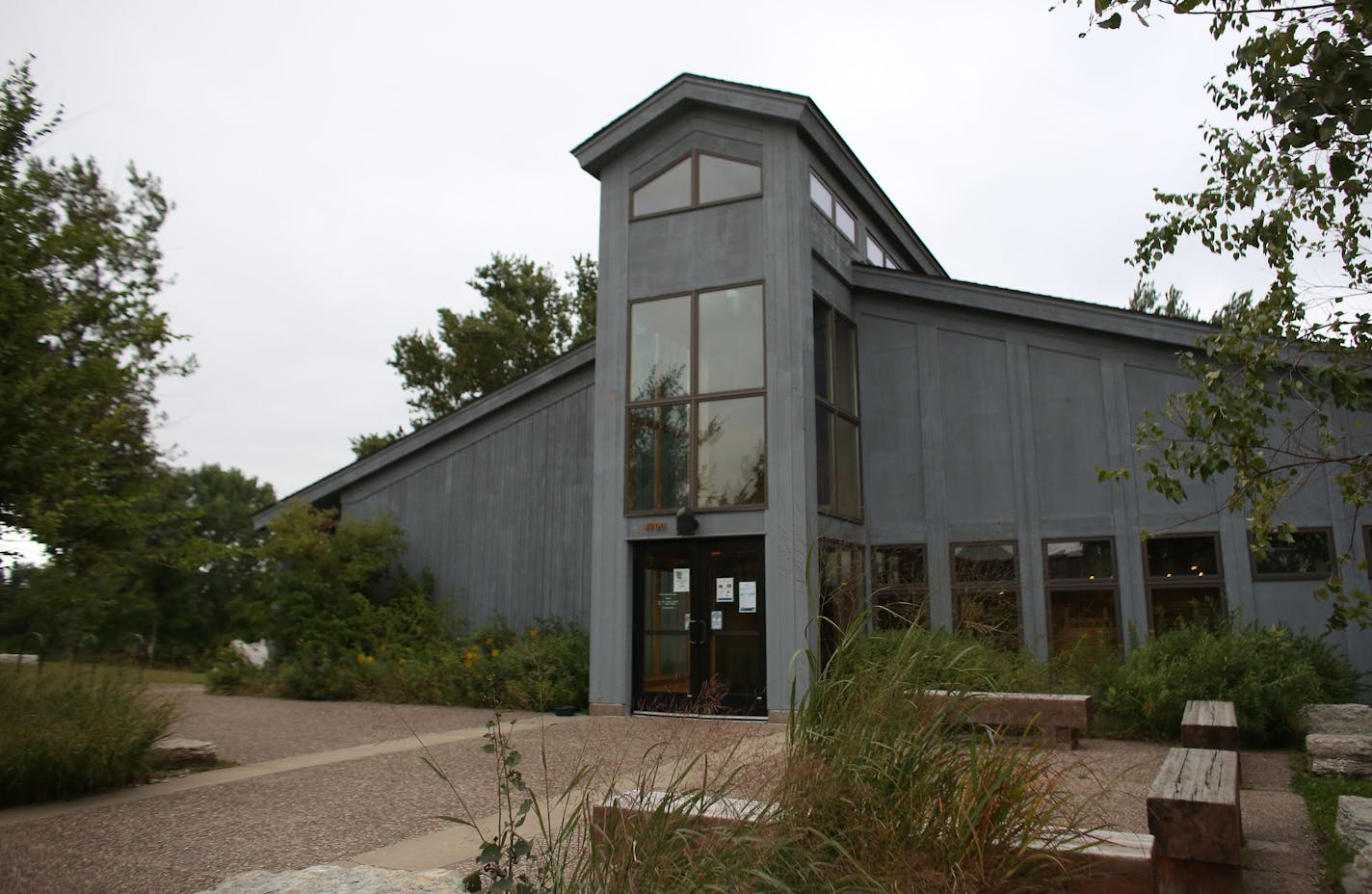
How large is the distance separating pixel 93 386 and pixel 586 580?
829 cm

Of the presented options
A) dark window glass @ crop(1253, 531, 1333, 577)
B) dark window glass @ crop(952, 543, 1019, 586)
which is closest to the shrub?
dark window glass @ crop(1253, 531, 1333, 577)

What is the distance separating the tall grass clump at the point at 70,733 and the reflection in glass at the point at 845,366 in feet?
29.7

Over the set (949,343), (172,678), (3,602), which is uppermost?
(949,343)

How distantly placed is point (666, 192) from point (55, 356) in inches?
323

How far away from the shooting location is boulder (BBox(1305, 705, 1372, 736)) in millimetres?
8453

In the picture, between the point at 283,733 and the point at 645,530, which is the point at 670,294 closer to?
the point at 645,530

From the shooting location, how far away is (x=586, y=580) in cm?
1455

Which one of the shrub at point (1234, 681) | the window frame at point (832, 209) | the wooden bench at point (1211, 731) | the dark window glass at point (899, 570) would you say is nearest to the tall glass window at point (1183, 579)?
the shrub at point (1234, 681)

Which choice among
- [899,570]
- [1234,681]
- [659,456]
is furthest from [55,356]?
[1234,681]

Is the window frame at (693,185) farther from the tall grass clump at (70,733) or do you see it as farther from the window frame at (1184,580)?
the tall grass clump at (70,733)

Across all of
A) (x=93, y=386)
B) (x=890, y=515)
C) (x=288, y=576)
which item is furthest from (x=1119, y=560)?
(x=288, y=576)

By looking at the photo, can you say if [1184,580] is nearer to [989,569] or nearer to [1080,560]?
[1080,560]

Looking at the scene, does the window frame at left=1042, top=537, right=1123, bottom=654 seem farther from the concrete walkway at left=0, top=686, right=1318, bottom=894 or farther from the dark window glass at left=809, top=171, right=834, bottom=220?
the dark window glass at left=809, top=171, right=834, bottom=220

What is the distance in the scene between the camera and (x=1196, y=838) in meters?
4.28
